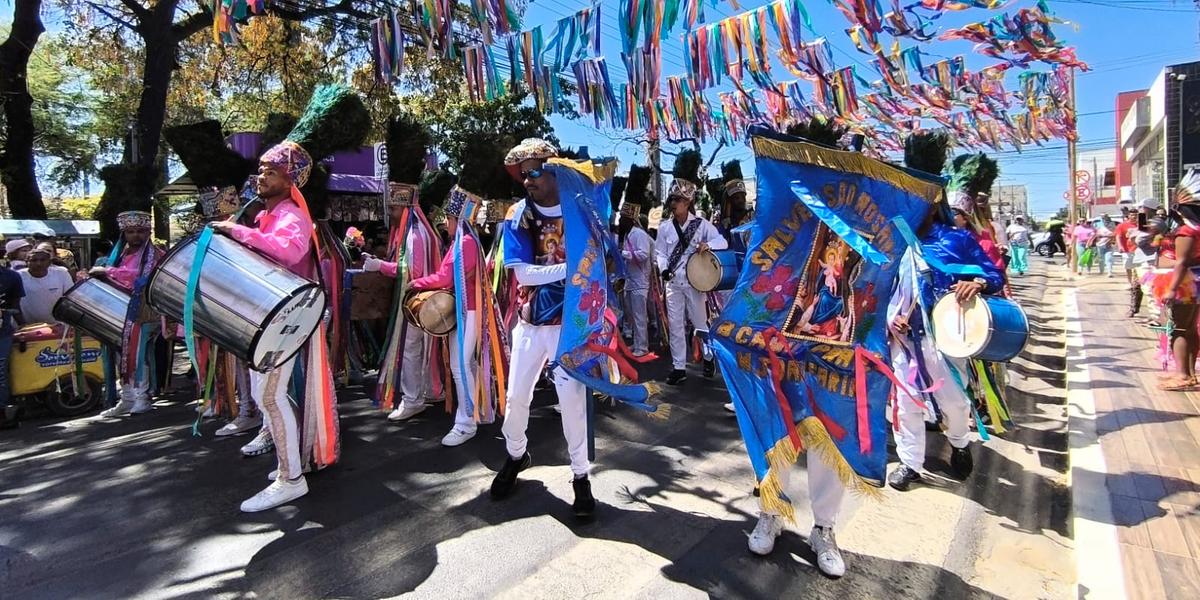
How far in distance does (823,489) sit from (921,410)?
→ 123 cm

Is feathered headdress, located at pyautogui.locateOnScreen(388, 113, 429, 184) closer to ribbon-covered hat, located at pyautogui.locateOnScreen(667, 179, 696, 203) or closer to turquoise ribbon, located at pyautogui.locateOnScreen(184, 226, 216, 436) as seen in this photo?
turquoise ribbon, located at pyautogui.locateOnScreen(184, 226, 216, 436)

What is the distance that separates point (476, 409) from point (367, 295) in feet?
4.78

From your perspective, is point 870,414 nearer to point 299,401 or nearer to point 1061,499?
point 1061,499

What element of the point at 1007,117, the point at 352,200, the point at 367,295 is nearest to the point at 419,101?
the point at 352,200

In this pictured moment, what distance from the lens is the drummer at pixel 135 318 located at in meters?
5.52

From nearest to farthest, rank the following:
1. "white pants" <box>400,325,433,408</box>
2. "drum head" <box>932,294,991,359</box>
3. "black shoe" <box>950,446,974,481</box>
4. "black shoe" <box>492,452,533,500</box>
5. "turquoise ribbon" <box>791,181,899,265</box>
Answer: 1. "turquoise ribbon" <box>791,181,899,265</box>
2. "drum head" <box>932,294,991,359</box>
3. "black shoe" <box>492,452,533,500</box>
4. "black shoe" <box>950,446,974,481</box>
5. "white pants" <box>400,325,433,408</box>

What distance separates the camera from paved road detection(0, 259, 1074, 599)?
270 centimetres

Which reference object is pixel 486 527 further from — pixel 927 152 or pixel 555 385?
pixel 927 152

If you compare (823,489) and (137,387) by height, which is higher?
(137,387)

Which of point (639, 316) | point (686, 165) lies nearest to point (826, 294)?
point (686, 165)

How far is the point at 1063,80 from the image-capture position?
35.4ft

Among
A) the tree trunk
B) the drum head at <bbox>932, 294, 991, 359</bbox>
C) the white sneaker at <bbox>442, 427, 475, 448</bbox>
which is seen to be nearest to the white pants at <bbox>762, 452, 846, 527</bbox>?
the drum head at <bbox>932, 294, 991, 359</bbox>

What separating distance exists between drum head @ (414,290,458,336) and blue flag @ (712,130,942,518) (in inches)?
84.3

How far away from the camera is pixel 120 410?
5.68 meters
